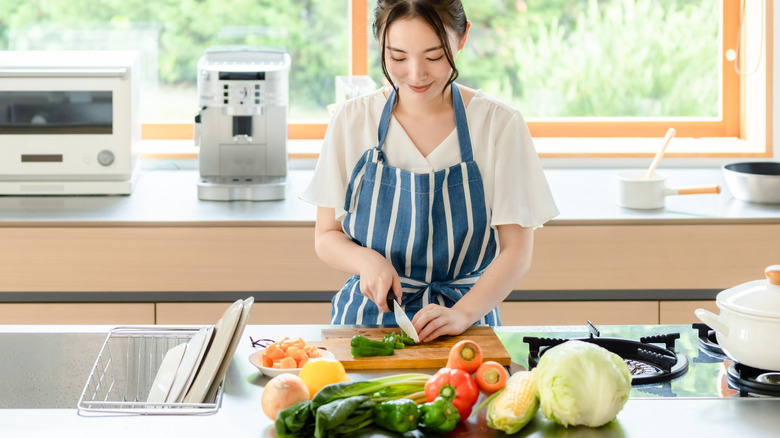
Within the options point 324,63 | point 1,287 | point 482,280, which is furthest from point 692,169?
point 1,287

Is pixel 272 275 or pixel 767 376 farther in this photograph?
pixel 272 275

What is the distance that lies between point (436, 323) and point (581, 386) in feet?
1.33

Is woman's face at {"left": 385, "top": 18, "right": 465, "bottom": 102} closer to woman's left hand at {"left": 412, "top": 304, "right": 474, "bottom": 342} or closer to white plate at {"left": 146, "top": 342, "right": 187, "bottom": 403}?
woman's left hand at {"left": 412, "top": 304, "right": 474, "bottom": 342}

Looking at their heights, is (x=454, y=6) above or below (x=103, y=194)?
above

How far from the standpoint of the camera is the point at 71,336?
153 centimetres

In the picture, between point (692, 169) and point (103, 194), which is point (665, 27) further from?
point (103, 194)

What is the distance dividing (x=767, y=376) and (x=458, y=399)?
0.47m

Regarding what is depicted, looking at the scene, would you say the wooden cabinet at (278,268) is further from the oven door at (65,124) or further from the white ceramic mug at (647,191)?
the oven door at (65,124)

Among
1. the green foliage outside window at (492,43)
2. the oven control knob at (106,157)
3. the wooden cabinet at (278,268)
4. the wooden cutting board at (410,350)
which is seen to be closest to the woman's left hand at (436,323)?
the wooden cutting board at (410,350)

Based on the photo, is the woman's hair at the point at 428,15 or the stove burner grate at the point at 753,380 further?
the woman's hair at the point at 428,15

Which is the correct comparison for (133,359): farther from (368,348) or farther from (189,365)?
(368,348)

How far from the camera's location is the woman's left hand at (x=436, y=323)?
148cm

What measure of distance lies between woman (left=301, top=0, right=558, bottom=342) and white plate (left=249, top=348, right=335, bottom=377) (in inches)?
13.2

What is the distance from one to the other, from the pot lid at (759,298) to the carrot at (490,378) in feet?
1.11
